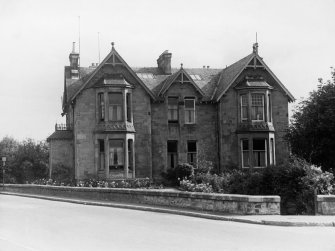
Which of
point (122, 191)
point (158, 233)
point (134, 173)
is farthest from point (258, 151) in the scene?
point (158, 233)

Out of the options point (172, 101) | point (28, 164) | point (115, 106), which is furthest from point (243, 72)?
point (28, 164)

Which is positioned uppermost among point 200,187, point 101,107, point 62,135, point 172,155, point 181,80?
point 181,80

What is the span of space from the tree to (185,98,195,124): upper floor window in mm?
9059

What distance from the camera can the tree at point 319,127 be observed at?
28.0m

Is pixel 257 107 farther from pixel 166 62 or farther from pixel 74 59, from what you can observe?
pixel 74 59

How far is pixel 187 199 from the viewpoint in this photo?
20.3 m

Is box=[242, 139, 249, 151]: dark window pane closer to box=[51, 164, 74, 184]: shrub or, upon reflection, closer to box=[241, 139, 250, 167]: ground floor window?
box=[241, 139, 250, 167]: ground floor window

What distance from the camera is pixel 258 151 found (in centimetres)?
3600

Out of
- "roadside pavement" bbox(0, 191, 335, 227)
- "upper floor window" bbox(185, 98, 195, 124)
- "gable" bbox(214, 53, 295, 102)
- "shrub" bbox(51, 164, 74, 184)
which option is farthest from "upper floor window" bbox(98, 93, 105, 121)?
"roadside pavement" bbox(0, 191, 335, 227)

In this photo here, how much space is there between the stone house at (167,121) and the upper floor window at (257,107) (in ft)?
0.23

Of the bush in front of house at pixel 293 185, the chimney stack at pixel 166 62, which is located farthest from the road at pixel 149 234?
the chimney stack at pixel 166 62

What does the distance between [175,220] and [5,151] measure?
5814 centimetres

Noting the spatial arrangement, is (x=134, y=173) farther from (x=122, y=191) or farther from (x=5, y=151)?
(x=5, y=151)

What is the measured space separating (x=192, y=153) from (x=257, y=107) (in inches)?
230
